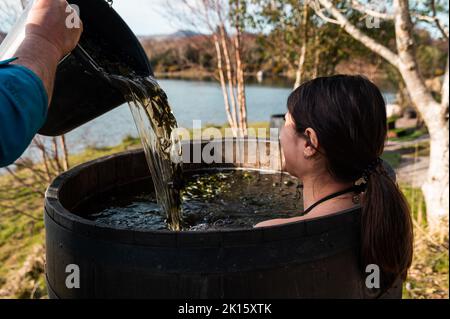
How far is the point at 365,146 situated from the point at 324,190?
0.72 feet

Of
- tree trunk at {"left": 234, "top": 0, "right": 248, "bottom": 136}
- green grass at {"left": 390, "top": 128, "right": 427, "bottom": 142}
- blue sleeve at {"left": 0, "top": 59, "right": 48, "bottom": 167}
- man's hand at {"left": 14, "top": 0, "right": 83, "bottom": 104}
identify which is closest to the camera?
blue sleeve at {"left": 0, "top": 59, "right": 48, "bottom": 167}

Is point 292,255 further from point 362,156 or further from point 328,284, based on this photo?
point 362,156

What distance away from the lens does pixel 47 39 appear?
0.98 meters

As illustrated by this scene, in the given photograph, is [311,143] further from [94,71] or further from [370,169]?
[94,71]

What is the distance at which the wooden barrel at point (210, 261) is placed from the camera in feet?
3.65

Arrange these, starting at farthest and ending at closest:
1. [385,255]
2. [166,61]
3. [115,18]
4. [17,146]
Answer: [166,61], [115,18], [385,255], [17,146]

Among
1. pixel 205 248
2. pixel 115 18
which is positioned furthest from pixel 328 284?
pixel 115 18

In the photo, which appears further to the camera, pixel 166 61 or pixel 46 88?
pixel 166 61

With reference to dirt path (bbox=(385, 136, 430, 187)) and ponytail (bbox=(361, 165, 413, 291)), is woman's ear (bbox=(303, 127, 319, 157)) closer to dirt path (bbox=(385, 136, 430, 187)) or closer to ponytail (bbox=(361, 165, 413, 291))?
ponytail (bbox=(361, 165, 413, 291))

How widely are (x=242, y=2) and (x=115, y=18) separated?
5214 mm

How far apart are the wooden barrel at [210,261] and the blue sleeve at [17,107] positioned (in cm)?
39

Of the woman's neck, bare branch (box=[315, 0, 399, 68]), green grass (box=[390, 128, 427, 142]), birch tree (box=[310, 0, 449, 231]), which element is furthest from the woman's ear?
green grass (box=[390, 128, 427, 142])

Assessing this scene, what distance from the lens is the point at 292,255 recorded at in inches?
45.9

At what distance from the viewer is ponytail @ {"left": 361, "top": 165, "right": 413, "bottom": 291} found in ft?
4.28
